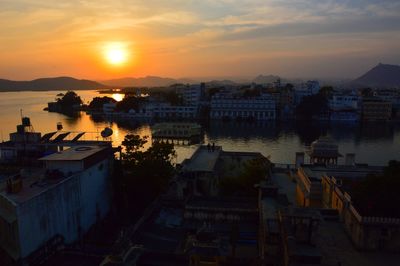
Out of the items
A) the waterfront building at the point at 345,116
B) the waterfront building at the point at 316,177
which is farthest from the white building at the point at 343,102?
the waterfront building at the point at 316,177

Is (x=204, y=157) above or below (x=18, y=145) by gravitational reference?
below

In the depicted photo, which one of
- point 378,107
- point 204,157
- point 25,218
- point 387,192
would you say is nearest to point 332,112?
point 378,107

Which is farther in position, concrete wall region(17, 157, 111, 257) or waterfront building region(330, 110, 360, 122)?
waterfront building region(330, 110, 360, 122)

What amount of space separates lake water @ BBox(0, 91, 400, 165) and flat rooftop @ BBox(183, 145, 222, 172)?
13290 mm

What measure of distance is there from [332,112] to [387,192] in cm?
6749

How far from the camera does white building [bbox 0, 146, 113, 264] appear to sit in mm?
12547

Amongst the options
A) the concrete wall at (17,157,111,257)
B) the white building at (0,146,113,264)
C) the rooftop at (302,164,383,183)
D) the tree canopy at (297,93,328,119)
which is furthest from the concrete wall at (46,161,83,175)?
the tree canopy at (297,93,328,119)

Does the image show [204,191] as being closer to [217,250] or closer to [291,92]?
[217,250]

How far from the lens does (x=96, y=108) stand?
92000 mm

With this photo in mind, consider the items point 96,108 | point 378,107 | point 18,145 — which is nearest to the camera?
point 18,145

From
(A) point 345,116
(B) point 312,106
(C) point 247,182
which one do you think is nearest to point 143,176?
(C) point 247,182

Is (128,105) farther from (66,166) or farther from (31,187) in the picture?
(31,187)

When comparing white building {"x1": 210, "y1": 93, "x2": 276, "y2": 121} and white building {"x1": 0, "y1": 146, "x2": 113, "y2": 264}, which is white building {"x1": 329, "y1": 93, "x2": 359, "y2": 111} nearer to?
white building {"x1": 210, "y1": 93, "x2": 276, "y2": 121}

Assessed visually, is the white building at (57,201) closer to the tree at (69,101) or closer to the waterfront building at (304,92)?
the waterfront building at (304,92)
